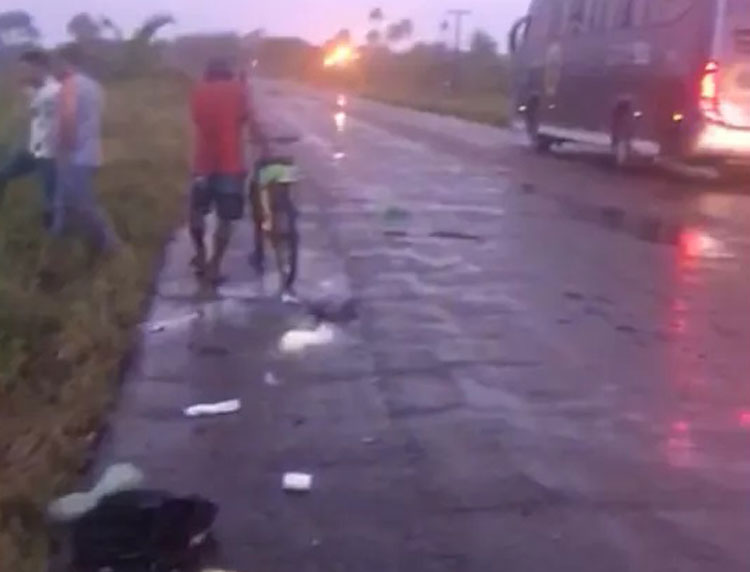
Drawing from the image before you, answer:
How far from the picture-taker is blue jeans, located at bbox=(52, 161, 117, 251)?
13.5 meters

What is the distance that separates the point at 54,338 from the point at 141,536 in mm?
4318

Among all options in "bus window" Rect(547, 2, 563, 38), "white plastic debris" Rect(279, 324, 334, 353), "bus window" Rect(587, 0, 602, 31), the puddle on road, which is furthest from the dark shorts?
"bus window" Rect(547, 2, 563, 38)

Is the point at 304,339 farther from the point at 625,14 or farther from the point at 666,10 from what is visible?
the point at 625,14

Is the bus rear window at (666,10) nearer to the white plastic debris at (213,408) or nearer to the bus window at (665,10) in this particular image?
the bus window at (665,10)

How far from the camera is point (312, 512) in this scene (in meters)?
7.16

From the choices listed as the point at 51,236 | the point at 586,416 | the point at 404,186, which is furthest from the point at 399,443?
the point at 404,186

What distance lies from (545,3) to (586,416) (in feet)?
80.7

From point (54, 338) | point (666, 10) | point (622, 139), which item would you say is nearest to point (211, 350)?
point (54, 338)

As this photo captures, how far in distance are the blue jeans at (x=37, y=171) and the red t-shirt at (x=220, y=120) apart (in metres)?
1.27

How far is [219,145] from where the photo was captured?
1331 cm

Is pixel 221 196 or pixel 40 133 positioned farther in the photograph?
pixel 40 133

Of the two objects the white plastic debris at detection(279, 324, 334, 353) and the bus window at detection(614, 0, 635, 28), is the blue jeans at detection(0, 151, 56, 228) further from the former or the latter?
the bus window at detection(614, 0, 635, 28)

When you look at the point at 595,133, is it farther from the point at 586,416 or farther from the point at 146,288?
the point at 586,416

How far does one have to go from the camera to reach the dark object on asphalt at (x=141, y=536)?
6.34 metres
